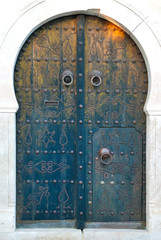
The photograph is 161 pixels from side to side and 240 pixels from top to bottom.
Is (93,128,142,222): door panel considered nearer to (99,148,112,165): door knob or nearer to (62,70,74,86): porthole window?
(99,148,112,165): door knob

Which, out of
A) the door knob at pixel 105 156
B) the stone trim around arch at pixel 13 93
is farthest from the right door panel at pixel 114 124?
the stone trim around arch at pixel 13 93

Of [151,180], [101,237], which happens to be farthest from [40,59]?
[101,237]

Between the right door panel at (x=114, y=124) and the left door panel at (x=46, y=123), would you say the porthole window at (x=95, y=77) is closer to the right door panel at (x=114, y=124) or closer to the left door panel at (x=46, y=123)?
the right door panel at (x=114, y=124)

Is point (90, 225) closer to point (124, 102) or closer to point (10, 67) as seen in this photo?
point (124, 102)

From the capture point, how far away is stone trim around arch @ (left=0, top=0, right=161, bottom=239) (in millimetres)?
3334

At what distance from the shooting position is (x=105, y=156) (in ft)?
11.6

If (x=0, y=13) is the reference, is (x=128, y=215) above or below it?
below

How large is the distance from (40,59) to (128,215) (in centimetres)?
195

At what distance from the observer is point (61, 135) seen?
142 inches

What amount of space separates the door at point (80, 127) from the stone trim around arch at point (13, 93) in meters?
0.18

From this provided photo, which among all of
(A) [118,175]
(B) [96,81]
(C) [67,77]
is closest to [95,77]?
(B) [96,81]

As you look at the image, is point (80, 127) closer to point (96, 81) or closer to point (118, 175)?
point (96, 81)

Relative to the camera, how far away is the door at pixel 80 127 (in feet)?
11.7

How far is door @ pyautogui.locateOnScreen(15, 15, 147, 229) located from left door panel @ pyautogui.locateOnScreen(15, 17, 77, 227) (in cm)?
1
